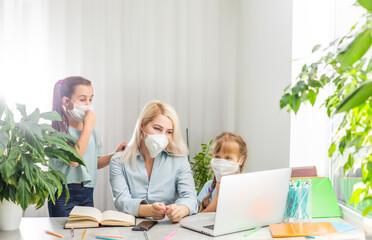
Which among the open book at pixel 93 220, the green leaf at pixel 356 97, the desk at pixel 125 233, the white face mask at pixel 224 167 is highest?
the green leaf at pixel 356 97

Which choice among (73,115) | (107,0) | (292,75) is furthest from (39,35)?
(292,75)

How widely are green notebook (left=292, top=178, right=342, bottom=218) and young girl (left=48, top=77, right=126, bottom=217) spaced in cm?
111

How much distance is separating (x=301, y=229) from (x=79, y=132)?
57.9 inches

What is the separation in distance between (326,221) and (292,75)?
867mm

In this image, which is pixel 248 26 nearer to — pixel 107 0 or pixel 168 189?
pixel 107 0

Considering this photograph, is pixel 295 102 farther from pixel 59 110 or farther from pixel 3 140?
pixel 59 110

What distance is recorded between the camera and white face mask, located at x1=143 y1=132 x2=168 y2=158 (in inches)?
93.3

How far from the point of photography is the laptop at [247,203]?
1806mm

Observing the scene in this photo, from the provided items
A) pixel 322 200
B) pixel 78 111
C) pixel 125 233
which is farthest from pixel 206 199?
pixel 78 111

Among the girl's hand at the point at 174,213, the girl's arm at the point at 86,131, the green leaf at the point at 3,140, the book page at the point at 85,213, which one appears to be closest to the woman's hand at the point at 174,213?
the girl's hand at the point at 174,213

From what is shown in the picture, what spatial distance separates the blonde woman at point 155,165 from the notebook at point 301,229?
1.60 ft

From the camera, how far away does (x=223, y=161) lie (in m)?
2.32

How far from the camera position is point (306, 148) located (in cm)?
262

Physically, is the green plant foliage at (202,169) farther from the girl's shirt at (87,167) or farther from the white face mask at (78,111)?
the white face mask at (78,111)
